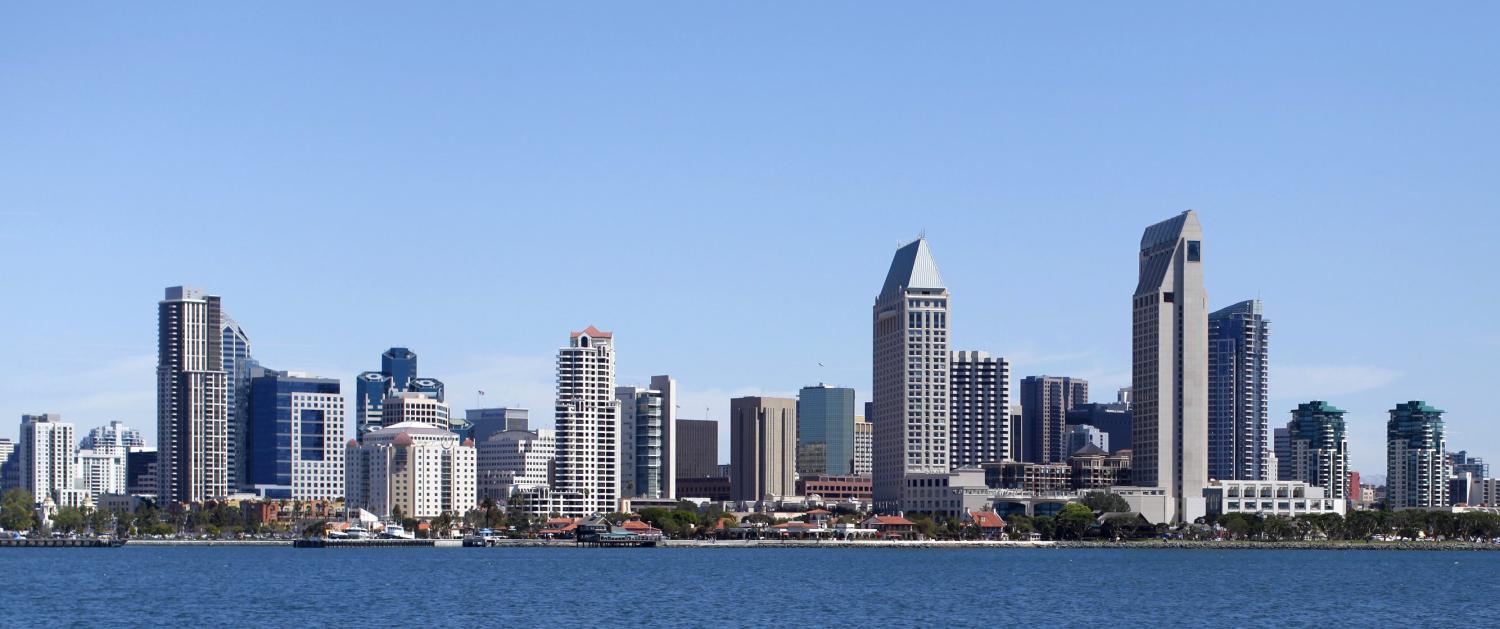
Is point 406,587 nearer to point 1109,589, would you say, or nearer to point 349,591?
point 349,591

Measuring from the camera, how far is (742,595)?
139 m

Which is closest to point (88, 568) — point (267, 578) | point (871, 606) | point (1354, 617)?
point (267, 578)

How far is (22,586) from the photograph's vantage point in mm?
150875

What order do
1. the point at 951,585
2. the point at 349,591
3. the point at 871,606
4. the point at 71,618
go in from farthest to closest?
the point at 951,585, the point at 349,591, the point at 871,606, the point at 71,618

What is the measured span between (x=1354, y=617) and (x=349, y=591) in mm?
64941

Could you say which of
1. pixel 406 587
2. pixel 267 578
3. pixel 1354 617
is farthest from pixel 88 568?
pixel 1354 617

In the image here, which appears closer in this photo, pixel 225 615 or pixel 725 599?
pixel 225 615

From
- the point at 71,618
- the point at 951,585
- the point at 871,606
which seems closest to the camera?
the point at 71,618

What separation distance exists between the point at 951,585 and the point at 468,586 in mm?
34556

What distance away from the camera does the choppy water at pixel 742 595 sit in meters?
117

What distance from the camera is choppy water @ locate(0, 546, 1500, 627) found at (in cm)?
11725

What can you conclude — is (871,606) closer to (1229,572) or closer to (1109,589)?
(1109,589)

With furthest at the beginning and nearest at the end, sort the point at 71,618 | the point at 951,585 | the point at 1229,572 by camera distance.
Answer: the point at 1229,572 → the point at 951,585 → the point at 71,618

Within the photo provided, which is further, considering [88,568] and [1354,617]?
[88,568]
